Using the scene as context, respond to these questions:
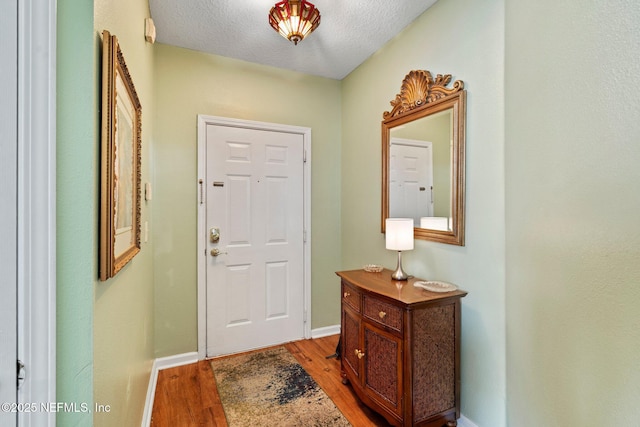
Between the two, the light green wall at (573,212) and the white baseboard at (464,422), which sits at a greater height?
the light green wall at (573,212)

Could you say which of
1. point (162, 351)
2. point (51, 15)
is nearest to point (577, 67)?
point (51, 15)

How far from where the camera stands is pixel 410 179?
226cm

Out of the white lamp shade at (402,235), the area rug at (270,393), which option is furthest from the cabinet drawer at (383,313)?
the area rug at (270,393)

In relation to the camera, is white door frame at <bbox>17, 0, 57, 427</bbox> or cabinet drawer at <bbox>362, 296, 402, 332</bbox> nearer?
white door frame at <bbox>17, 0, 57, 427</bbox>

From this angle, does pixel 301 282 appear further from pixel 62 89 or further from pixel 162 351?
pixel 62 89

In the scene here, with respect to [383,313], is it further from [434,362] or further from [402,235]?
[402,235]

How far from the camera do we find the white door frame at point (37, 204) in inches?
24.8

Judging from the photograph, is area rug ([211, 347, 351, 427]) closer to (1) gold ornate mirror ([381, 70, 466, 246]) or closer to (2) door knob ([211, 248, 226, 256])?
(2) door knob ([211, 248, 226, 256])

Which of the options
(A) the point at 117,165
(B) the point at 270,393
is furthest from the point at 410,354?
(A) the point at 117,165

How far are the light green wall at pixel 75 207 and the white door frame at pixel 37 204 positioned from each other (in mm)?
50

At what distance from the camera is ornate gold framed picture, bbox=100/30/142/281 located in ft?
2.78

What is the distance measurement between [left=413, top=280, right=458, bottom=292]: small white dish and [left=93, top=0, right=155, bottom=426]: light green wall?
5.10ft

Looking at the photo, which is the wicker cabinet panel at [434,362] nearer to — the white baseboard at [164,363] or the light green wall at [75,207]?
the light green wall at [75,207]

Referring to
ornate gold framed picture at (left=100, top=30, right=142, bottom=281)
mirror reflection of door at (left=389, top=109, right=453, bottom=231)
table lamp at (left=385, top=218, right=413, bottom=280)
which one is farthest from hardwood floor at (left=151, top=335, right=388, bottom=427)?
mirror reflection of door at (left=389, top=109, right=453, bottom=231)
